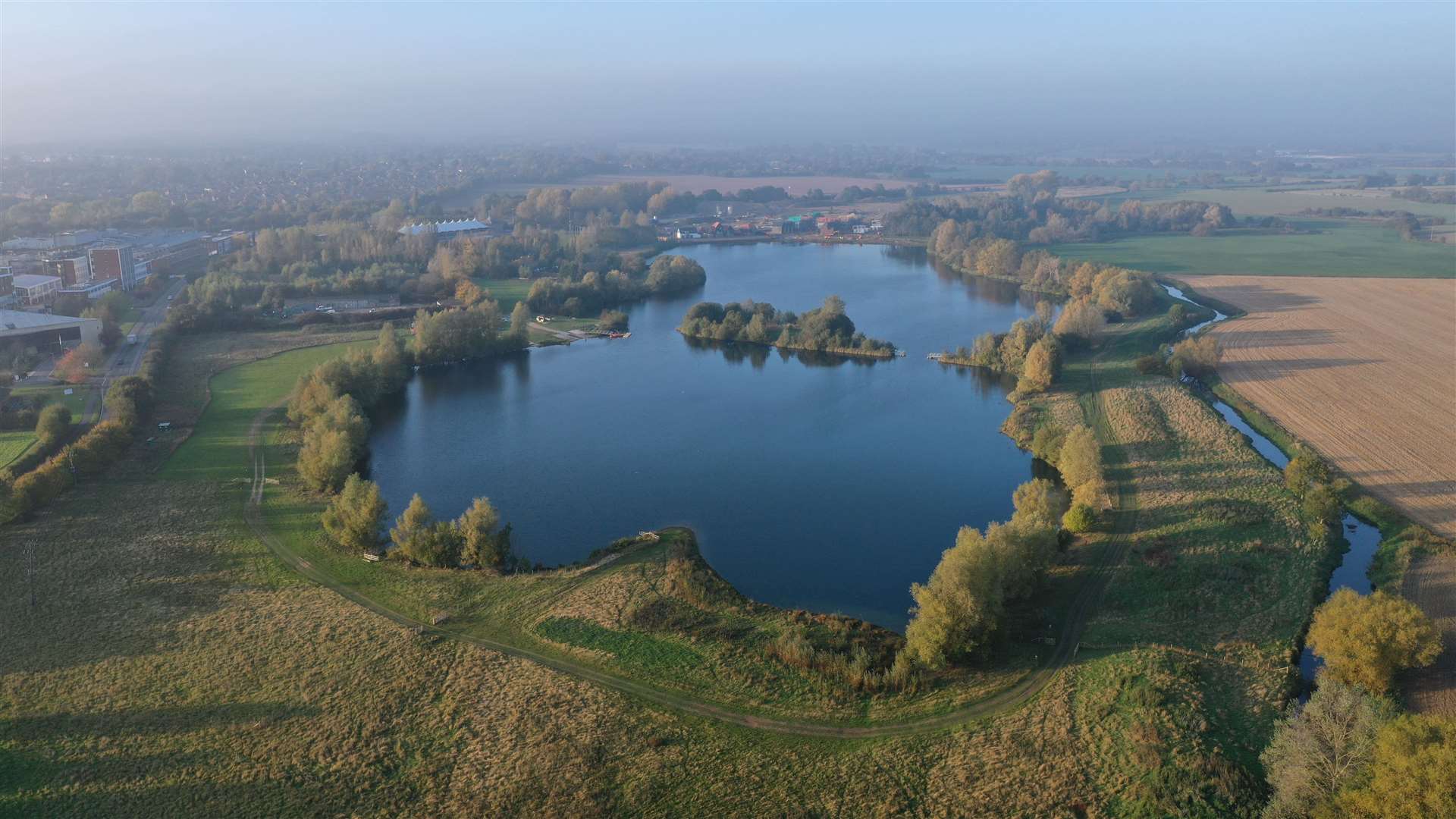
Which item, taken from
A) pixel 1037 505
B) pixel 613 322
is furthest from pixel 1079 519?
pixel 613 322

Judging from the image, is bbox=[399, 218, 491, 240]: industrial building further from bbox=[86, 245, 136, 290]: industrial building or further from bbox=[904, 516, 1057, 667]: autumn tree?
bbox=[904, 516, 1057, 667]: autumn tree

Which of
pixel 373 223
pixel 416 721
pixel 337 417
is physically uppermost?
pixel 373 223

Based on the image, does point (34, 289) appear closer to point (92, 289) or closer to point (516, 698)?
point (92, 289)

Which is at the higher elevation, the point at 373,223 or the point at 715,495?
the point at 373,223

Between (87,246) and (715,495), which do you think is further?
(87,246)

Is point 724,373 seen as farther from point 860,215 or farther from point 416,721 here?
point 860,215

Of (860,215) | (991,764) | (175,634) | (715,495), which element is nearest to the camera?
(991,764)

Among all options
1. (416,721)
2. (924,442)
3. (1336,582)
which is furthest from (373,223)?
(1336,582)
